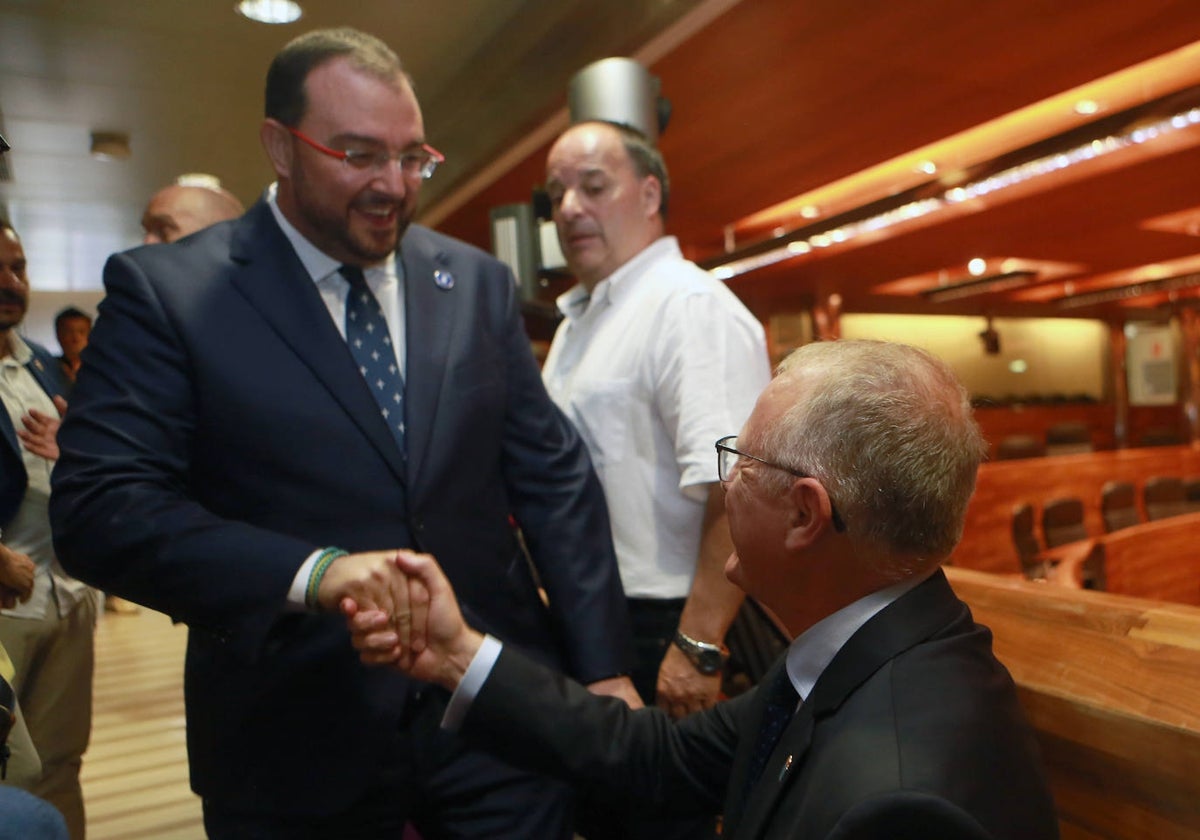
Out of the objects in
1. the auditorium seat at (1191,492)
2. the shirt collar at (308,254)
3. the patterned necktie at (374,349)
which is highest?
the shirt collar at (308,254)

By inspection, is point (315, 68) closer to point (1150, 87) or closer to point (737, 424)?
point (737, 424)

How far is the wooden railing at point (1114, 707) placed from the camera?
117 cm

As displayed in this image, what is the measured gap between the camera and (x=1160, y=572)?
4090mm

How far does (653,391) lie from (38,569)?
1231 millimetres

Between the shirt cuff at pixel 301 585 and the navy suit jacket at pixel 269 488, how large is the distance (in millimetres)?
10

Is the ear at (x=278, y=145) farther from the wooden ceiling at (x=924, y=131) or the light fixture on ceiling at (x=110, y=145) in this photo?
the light fixture on ceiling at (x=110, y=145)

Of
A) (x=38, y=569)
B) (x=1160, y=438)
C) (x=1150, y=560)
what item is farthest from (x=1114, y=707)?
(x=1160, y=438)

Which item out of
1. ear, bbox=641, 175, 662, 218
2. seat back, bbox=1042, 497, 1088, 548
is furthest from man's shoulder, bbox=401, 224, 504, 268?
seat back, bbox=1042, 497, 1088, 548

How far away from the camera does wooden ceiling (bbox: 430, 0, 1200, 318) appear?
378cm

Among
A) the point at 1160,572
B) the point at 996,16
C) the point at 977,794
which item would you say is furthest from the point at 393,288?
the point at 1160,572

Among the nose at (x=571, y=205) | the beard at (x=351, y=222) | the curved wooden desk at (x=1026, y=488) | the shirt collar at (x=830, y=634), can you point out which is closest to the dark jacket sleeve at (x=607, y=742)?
the shirt collar at (x=830, y=634)

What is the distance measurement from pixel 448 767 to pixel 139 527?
588mm

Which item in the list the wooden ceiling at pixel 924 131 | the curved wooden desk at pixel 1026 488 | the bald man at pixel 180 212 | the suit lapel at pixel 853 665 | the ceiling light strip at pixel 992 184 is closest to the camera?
the suit lapel at pixel 853 665

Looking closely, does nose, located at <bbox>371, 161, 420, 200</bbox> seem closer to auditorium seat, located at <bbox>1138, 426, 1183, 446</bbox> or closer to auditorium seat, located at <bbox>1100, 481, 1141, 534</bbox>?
auditorium seat, located at <bbox>1100, 481, 1141, 534</bbox>
